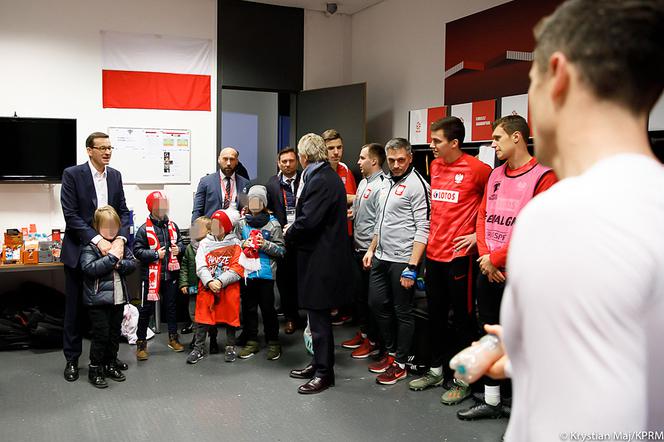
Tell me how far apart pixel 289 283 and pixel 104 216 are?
181 cm

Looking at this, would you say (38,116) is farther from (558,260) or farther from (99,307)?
(558,260)

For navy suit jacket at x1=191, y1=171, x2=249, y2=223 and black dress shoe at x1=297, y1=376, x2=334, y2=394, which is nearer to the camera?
black dress shoe at x1=297, y1=376, x2=334, y2=394

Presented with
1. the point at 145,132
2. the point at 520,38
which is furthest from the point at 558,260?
the point at 145,132

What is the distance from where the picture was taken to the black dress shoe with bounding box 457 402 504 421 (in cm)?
316

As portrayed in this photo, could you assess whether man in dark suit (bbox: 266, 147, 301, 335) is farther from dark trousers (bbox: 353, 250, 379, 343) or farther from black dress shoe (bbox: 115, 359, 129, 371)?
black dress shoe (bbox: 115, 359, 129, 371)

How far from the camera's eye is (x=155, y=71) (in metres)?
5.68

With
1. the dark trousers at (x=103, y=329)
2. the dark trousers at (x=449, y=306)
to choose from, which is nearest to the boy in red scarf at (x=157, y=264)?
the dark trousers at (x=103, y=329)

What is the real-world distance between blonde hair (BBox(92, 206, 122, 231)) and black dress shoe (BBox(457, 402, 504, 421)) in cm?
240

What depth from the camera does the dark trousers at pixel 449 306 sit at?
11.1ft

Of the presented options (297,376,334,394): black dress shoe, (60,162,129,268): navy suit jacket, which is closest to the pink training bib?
(297,376,334,394): black dress shoe

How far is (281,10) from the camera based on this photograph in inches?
248

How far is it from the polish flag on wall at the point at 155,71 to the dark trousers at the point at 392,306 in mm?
3007

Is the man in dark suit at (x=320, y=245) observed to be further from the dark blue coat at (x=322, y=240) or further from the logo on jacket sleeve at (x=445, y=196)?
the logo on jacket sleeve at (x=445, y=196)

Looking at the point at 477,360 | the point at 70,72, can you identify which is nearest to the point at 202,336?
the point at 70,72
